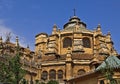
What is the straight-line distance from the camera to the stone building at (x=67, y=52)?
4978 centimetres

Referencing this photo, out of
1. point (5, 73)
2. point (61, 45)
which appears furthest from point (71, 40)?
point (5, 73)

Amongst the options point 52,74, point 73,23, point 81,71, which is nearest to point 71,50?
point 81,71

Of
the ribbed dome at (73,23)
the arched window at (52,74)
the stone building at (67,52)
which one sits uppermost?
the ribbed dome at (73,23)

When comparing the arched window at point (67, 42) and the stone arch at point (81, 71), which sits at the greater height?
the arched window at point (67, 42)

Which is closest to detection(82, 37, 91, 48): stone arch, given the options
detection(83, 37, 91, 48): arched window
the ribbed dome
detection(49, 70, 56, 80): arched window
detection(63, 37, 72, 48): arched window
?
detection(83, 37, 91, 48): arched window

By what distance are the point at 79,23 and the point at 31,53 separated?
1435 centimetres

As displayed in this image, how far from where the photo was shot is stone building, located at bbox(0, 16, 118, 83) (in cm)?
4978

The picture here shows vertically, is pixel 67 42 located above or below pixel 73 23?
below

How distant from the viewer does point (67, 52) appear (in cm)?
5181

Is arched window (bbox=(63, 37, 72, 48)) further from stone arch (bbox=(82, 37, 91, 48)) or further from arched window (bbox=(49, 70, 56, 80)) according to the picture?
arched window (bbox=(49, 70, 56, 80))

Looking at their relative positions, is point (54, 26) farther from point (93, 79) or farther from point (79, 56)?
point (93, 79)

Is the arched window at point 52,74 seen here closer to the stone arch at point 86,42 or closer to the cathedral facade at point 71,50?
the cathedral facade at point 71,50

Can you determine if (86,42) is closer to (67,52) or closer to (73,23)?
(73,23)

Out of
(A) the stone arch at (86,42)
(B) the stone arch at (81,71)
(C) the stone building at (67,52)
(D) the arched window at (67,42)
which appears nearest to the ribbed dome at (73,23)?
(C) the stone building at (67,52)
